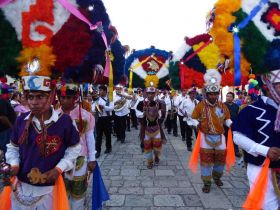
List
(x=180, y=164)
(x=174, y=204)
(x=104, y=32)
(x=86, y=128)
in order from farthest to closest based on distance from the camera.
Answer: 1. (x=180, y=164)
2. (x=174, y=204)
3. (x=86, y=128)
4. (x=104, y=32)

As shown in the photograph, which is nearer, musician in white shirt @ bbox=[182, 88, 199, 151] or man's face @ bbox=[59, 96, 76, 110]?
man's face @ bbox=[59, 96, 76, 110]

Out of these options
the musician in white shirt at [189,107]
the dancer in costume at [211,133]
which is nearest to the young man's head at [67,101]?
the dancer in costume at [211,133]

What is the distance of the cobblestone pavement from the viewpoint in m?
5.20

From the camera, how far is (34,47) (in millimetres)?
3057

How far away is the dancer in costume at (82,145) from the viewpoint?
4.00 m

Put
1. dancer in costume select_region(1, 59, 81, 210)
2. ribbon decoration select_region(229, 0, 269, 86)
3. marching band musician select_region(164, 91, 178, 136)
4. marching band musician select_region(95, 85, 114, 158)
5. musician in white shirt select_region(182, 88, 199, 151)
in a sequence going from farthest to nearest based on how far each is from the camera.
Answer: marching band musician select_region(164, 91, 178, 136)
musician in white shirt select_region(182, 88, 199, 151)
marching band musician select_region(95, 85, 114, 158)
ribbon decoration select_region(229, 0, 269, 86)
dancer in costume select_region(1, 59, 81, 210)

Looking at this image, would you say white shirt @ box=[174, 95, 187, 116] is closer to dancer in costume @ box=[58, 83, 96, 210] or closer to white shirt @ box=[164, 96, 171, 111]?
white shirt @ box=[164, 96, 171, 111]

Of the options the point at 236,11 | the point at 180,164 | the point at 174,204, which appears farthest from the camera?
the point at 180,164

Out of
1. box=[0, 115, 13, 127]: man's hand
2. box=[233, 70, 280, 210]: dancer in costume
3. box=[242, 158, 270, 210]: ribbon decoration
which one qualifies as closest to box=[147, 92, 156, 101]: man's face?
box=[0, 115, 13, 127]: man's hand

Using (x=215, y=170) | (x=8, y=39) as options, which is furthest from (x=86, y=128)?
(x=215, y=170)

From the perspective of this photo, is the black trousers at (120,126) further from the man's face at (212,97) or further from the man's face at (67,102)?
the man's face at (67,102)

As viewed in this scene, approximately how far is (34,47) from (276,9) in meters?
2.34

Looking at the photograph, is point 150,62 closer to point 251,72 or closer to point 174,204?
point 174,204

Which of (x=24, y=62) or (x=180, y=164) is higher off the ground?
(x=24, y=62)
